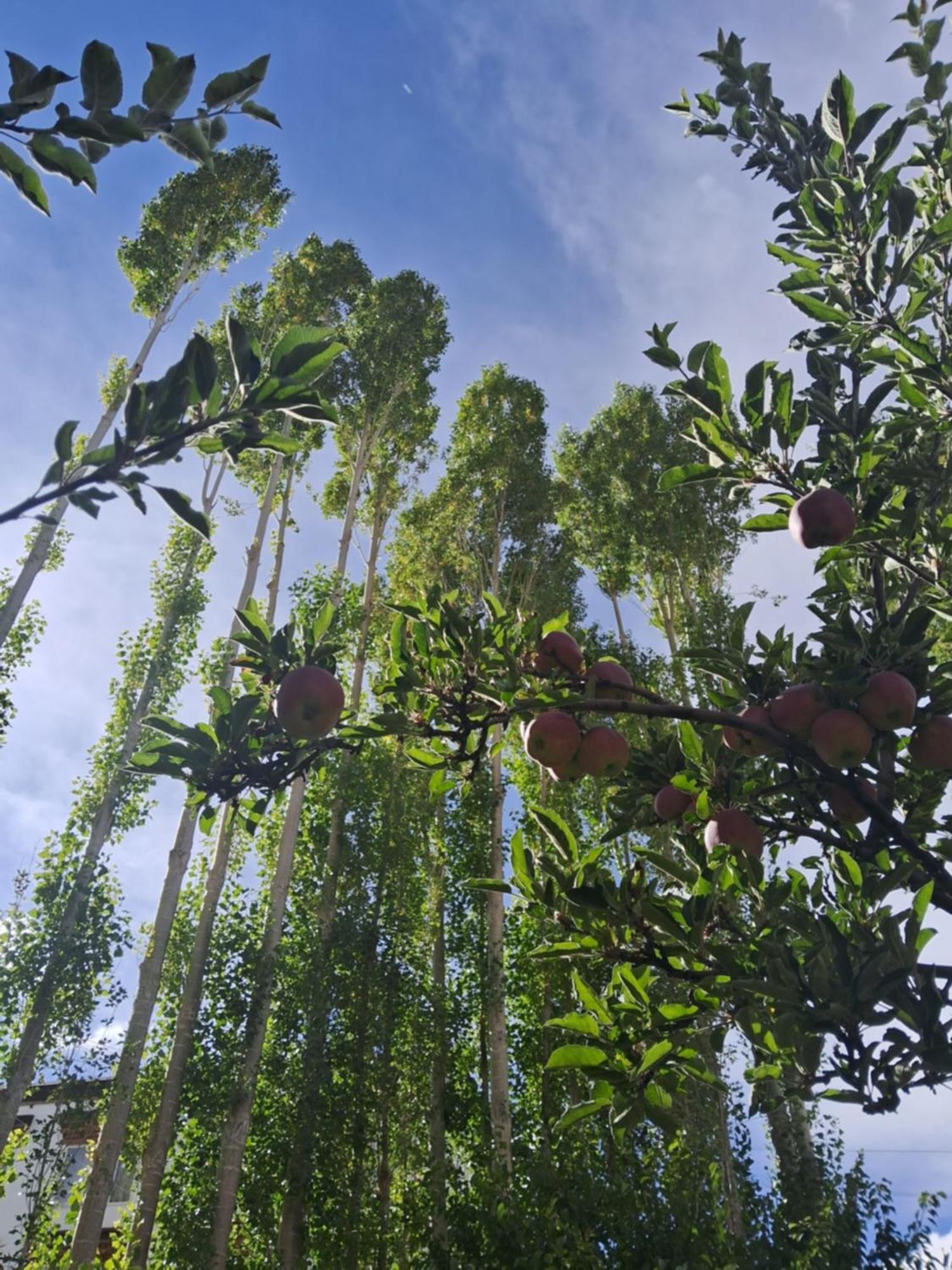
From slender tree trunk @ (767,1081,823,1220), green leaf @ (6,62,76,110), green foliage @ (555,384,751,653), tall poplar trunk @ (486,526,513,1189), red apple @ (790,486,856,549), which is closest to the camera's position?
green leaf @ (6,62,76,110)

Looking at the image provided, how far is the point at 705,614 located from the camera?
44.1ft

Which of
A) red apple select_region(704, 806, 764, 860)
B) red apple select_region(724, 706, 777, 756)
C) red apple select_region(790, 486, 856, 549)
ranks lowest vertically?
red apple select_region(704, 806, 764, 860)

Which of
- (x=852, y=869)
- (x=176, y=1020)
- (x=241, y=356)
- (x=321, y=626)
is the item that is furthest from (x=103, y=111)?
(x=176, y=1020)

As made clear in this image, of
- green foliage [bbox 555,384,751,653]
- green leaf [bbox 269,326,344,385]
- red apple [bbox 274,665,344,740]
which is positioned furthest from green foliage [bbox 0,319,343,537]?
green foliage [bbox 555,384,751,653]

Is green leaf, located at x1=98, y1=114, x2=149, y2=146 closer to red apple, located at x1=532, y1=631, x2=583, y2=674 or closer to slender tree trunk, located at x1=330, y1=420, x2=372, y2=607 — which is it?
red apple, located at x1=532, y1=631, x2=583, y2=674

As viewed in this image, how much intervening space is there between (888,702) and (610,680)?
54 centimetres

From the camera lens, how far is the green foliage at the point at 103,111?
1.15 m

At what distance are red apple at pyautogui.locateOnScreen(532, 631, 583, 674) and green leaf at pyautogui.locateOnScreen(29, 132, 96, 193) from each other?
1.21m

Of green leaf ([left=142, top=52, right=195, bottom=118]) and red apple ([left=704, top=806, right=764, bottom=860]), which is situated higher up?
green leaf ([left=142, top=52, right=195, bottom=118])

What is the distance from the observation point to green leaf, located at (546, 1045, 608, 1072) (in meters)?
1.64

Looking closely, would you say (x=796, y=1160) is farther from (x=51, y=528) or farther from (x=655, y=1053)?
(x=51, y=528)

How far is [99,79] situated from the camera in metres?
1.22

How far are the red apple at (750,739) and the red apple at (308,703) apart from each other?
0.82m

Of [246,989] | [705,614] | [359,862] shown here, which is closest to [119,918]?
[246,989]
